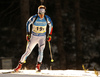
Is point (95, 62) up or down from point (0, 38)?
down

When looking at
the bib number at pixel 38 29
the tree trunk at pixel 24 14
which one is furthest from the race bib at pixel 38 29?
the tree trunk at pixel 24 14

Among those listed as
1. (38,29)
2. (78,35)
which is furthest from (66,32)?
(38,29)

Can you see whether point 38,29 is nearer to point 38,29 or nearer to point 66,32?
point 38,29

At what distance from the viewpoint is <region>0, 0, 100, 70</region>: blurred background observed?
15.3 metres

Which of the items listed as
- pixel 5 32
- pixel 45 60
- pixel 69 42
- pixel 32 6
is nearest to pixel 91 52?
pixel 69 42

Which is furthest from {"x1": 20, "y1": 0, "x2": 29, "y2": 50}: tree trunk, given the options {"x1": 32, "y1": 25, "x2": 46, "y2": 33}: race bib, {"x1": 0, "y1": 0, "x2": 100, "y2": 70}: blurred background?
{"x1": 32, "y1": 25, "x2": 46, "y2": 33}: race bib

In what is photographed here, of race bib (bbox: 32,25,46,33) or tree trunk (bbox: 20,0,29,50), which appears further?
tree trunk (bbox: 20,0,29,50)

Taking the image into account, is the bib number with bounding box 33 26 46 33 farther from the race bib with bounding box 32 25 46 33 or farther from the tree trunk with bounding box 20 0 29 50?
the tree trunk with bounding box 20 0 29 50

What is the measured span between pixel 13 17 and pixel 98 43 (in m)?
7.99

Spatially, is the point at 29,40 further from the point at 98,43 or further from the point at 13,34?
the point at 98,43

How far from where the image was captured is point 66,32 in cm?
1869

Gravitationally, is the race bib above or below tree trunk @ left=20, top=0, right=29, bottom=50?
below

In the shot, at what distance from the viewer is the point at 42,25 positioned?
762cm

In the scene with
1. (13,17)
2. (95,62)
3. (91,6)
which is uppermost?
(91,6)
